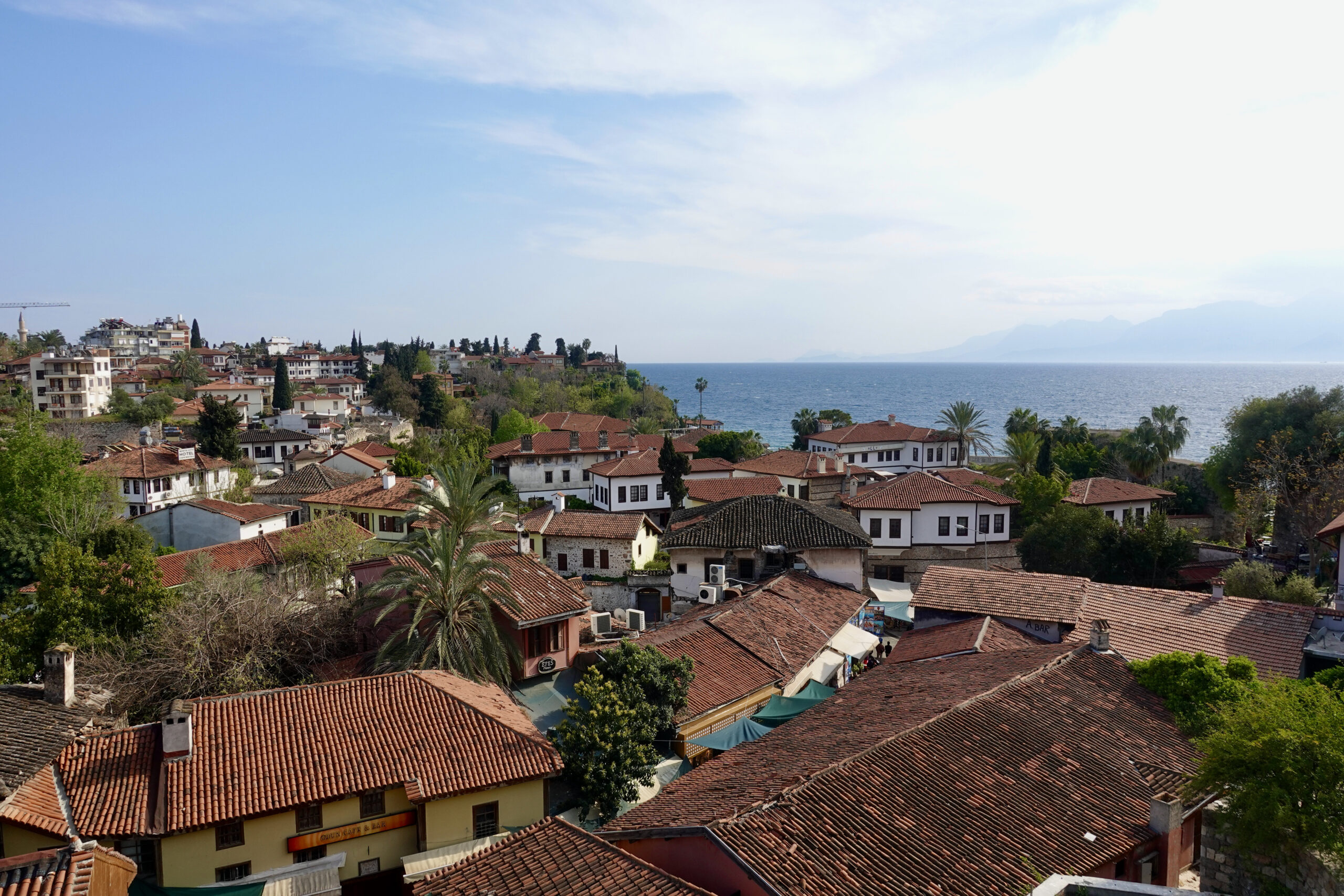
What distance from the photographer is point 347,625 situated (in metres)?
23.5

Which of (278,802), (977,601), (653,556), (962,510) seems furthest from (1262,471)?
(278,802)

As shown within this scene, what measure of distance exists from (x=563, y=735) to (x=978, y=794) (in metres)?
8.25

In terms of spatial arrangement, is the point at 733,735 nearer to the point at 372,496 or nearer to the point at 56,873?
the point at 56,873

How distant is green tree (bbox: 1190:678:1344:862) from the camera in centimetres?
1060

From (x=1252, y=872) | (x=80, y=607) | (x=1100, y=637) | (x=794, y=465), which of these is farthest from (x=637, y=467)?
(x=1252, y=872)

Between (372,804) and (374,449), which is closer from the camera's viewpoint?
(372,804)

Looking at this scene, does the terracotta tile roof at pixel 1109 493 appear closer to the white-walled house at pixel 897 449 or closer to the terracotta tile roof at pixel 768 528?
the terracotta tile roof at pixel 768 528

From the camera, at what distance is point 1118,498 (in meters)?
47.6

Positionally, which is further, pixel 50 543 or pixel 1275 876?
pixel 50 543

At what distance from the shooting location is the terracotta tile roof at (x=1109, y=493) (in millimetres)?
46969

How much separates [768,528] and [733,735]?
15.9 metres

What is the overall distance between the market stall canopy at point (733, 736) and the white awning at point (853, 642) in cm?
696

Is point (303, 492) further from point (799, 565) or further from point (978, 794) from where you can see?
point (978, 794)

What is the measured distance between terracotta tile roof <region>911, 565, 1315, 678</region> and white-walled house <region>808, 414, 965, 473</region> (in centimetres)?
4412
